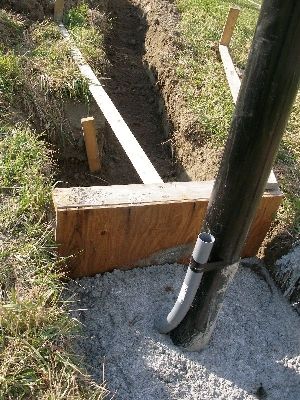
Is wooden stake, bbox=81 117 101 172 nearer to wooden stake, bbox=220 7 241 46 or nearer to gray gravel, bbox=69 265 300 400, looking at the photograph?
gray gravel, bbox=69 265 300 400

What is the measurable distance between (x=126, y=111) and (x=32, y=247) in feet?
9.25

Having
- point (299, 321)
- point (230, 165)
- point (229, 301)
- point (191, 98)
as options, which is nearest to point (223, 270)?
point (230, 165)

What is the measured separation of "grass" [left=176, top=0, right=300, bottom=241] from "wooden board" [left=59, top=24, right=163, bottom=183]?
33.0 inches

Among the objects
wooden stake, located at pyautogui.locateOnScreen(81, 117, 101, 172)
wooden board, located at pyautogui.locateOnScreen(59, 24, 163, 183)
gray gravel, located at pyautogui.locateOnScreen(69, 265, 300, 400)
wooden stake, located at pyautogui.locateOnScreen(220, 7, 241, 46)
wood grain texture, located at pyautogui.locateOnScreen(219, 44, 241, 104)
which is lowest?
gray gravel, located at pyautogui.locateOnScreen(69, 265, 300, 400)

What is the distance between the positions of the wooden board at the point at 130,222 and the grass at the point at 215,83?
62 centimetres

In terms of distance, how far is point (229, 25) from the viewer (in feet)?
17.0

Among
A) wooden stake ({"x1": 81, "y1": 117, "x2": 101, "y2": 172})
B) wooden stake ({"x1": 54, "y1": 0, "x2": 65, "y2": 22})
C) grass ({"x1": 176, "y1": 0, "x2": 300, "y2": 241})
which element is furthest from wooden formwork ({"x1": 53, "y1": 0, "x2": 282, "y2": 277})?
wooden stake ({"x1": 54, "y1": 0, "x2": 65, "y2": 22})

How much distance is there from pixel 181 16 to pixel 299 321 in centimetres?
434

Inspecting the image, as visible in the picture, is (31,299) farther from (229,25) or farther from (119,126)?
(229,25)

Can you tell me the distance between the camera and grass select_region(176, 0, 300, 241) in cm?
359

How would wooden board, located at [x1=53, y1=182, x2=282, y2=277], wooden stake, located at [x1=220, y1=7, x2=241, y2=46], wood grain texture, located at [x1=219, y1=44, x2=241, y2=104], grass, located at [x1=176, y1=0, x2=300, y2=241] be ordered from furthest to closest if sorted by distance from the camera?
wooden stake, located at [x1=220, y1=7, x2=241, y2=46] → wood grain texture, located at [x1=219, y1=44, x2=241, y2=104] → grass, located at [x1=176, y1=0, x2=300, y2=241] → wooden board, located at [x1=53, y1=182, x2=282, y2=277]

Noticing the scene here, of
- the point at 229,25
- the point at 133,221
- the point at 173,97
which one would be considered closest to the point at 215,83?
the point at 173,97

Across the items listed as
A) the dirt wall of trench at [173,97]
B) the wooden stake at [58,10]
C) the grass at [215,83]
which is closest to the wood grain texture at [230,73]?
the grass at [215,83]

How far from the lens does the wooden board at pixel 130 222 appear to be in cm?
264
